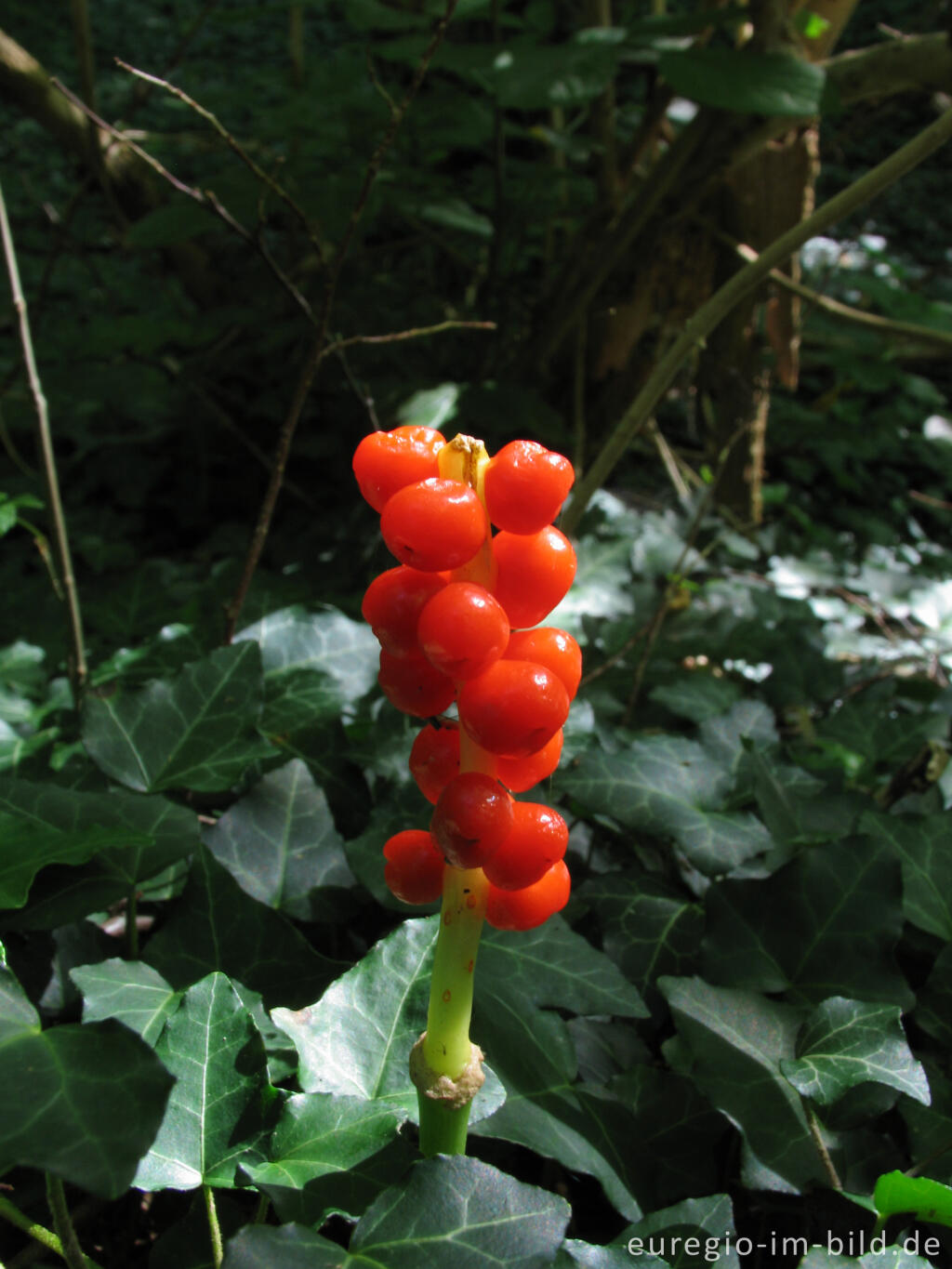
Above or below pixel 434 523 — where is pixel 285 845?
below

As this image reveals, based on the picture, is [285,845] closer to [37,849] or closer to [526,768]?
[37,849]

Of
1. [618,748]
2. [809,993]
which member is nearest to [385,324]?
[618,748]

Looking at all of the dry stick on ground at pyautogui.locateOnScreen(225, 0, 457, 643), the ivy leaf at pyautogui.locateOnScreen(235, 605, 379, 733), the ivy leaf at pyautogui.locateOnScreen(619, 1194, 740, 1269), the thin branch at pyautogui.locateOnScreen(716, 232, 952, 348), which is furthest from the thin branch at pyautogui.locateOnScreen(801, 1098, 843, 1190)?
the thin branch at pyautogui.locateOnScreen(716, 232, 952, 348)

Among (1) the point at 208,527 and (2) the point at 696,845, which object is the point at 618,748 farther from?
(1) the point at 208,527

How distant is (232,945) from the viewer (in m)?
0.74

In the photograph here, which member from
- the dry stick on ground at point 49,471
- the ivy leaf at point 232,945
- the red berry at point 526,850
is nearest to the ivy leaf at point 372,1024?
the ivy leaf at point 232,945

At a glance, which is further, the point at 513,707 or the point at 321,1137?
the point at 321,1137

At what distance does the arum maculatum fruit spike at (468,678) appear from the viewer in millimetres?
408

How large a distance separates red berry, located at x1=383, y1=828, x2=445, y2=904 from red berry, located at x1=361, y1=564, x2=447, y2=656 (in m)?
0.12

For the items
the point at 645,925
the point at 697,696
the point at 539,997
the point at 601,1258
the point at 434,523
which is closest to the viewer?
the point at 434,523

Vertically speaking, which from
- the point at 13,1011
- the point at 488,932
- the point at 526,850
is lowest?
the point at 488,932

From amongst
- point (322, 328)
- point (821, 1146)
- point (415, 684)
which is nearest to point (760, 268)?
point (322, 328)

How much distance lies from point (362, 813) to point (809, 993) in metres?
0.49

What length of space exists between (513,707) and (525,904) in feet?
0.45
